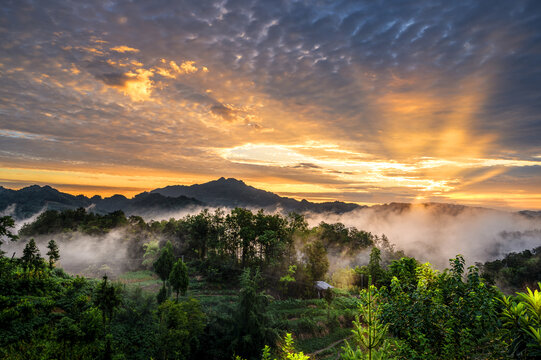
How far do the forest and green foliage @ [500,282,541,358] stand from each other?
2 cm

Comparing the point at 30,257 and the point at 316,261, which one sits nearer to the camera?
the point at 30,257

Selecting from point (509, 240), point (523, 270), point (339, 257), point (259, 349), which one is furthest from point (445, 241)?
point (259, 349)

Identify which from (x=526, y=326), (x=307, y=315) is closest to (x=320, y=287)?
(x=307, y=315)

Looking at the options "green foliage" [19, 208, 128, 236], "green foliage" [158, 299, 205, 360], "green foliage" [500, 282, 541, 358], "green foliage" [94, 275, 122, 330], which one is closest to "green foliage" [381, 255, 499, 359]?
"green foliage" [500, 282, 541, 358]

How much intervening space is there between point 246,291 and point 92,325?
25.2ft

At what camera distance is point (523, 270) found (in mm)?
41438

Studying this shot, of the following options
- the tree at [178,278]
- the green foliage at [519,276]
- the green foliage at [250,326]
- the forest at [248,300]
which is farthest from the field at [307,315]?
the green foliage at [519,276]

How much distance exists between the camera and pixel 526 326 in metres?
3.94

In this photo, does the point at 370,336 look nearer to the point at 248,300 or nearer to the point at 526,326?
the point at 526,326

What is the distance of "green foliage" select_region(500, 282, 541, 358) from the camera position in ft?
12.0

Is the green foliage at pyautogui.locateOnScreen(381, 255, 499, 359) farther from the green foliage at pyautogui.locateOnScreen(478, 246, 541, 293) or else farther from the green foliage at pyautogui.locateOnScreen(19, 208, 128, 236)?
the green foliage at pyautogui.locateOnScreen(19, 208, 128, 236)

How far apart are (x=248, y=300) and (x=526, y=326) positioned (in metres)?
13.0

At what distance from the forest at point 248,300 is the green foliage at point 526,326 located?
0.8 inches

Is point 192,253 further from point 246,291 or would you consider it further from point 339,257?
point 246,291
